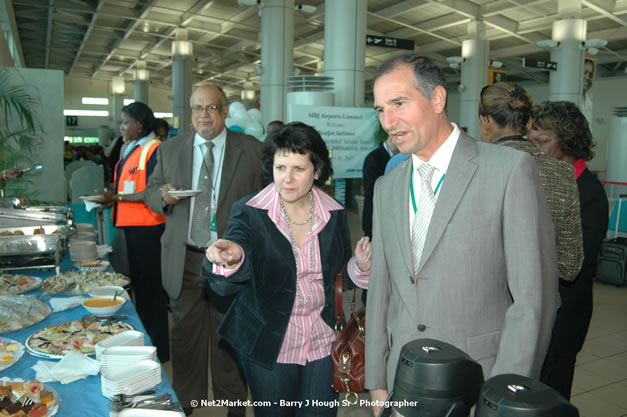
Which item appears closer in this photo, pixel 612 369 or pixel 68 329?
pixel 68 329

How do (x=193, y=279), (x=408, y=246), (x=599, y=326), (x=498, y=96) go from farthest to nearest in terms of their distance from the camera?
(x=599, y=326) → (x=193, y=279) → (x=498, y=96) → (x=408, y=246)

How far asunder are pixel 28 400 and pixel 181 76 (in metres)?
18.7

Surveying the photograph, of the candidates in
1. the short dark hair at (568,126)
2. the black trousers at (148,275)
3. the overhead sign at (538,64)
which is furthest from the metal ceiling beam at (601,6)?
the black trousers at (148,275)

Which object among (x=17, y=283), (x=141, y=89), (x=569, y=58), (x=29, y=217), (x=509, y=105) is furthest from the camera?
(x=141, y=89)

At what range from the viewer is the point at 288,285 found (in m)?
Answer: 1.74

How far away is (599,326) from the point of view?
466 centimetres

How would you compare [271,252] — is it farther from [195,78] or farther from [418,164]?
[195,78]

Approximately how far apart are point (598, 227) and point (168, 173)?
2.14 m

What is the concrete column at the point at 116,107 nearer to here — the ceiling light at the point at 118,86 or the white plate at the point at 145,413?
the ceiling light at the point at 118,86

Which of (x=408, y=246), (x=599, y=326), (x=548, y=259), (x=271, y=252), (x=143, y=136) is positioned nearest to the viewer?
(x=548, y=259)

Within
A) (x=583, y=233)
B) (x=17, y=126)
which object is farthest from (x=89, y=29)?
(x=583, y=233)

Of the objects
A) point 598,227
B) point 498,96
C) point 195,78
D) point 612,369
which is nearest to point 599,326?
point 612,369

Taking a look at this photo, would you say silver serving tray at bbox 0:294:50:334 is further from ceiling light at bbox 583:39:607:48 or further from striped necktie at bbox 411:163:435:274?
ceiling light at bbox 583:39:607:48

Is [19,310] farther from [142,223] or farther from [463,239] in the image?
[463,239]
